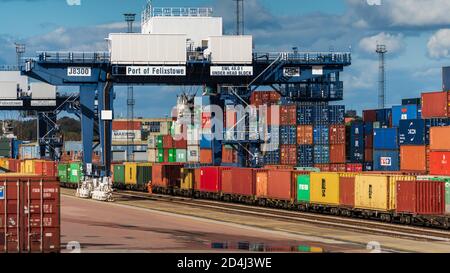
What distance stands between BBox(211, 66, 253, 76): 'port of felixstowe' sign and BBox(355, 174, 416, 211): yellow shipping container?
76.8ft

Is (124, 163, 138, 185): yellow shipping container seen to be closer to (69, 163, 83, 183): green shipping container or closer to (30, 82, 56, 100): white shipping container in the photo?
(69, 163, 83, 183): green shipping container

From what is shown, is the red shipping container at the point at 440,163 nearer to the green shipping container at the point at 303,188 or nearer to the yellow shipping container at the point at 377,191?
the yellow shipping container at the point at 377,191

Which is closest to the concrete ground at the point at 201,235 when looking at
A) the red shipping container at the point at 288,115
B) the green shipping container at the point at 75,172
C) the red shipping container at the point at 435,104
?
the red shipping container at the point at 435,104

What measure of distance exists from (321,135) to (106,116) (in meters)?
20.1

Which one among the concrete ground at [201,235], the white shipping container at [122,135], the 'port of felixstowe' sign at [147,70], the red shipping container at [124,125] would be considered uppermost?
the 'port of felixstowe' sign at [147,70]

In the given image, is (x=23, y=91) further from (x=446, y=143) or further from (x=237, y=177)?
(x=446, y=143)

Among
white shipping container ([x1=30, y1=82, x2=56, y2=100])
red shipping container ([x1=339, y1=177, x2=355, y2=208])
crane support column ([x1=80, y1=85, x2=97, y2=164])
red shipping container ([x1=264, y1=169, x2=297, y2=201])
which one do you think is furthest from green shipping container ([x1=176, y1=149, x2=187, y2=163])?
red shipping container ([x1=339, y1=177, x2=355, y2=208])

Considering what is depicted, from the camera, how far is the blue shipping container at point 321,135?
73.6m

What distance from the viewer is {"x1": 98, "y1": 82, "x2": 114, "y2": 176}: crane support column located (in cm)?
7031

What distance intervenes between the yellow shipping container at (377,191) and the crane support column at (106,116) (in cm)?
2823

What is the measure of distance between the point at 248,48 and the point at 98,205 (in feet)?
65.6

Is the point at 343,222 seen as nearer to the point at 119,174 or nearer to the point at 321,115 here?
the point at 321,115

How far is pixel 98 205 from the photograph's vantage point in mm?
60875

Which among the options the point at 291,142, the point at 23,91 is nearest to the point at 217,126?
the point at 291,142
